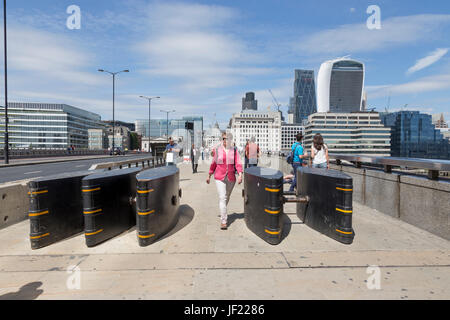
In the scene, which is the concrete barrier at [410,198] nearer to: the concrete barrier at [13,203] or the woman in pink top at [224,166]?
the woman in pink top at [224,166]

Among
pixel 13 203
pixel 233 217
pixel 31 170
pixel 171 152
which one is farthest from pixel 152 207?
pixel 31 170

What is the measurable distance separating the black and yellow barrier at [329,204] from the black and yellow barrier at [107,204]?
3724 millimetres

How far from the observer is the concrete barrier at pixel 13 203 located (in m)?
5.67

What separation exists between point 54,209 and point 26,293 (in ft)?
6.34

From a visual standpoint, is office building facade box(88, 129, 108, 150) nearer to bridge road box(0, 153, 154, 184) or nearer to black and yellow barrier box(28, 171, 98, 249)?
bridge road box(0, 153, 154, 184)

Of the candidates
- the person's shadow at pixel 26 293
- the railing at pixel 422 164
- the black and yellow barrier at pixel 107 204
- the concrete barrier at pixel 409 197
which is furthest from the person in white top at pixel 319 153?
the person's shadow at pixel 26 293

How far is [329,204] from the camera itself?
4.94m

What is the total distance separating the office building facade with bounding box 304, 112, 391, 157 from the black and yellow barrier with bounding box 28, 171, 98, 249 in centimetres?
15540

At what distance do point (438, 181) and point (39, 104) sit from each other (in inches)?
6061

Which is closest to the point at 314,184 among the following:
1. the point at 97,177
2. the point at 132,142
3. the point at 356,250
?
the point at 356,250

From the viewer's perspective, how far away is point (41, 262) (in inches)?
154

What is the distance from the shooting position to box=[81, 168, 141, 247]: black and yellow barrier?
4438 millimetres

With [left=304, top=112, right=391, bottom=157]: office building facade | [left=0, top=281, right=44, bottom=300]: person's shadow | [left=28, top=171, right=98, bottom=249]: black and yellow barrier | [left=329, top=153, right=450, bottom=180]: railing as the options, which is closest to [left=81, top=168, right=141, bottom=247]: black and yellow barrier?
[left=28, top=171, right=98, bottom=249]: black and yellow barrier
